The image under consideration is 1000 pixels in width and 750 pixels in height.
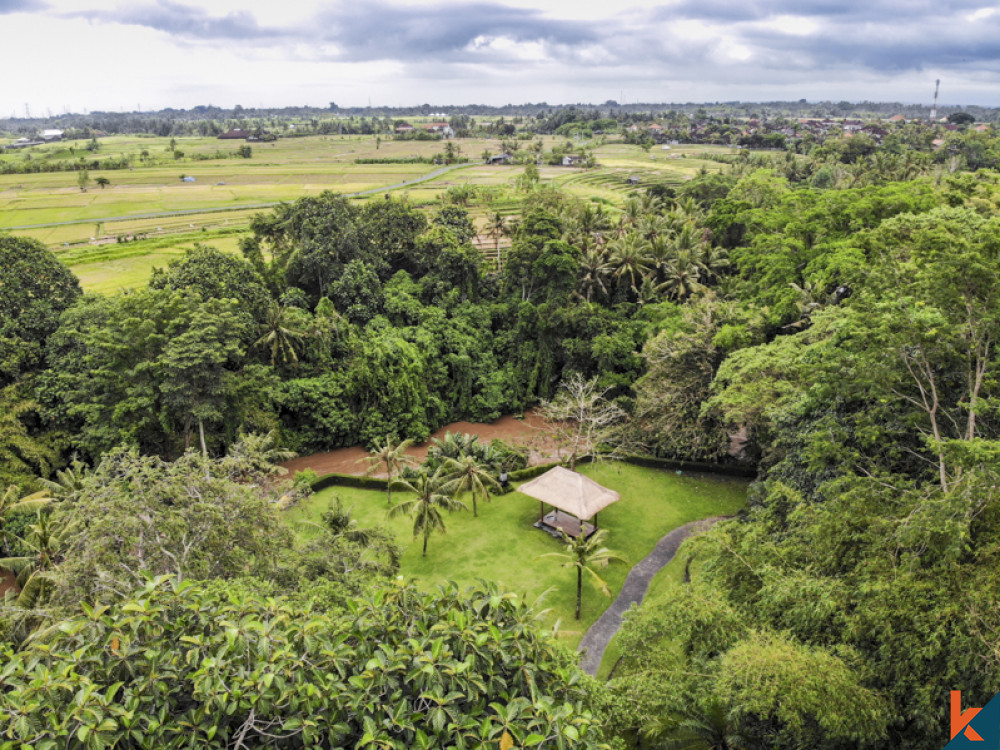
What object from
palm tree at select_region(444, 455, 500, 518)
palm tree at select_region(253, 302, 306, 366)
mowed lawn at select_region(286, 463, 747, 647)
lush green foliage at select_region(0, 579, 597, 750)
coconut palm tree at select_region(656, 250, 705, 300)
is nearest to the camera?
lush green foliage at select_region(0, 579, 597, 750)

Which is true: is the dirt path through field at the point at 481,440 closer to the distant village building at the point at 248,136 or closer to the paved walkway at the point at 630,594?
the paved walkway at the point at 630,594

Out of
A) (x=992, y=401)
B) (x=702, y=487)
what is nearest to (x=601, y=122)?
(x=702, y=487)

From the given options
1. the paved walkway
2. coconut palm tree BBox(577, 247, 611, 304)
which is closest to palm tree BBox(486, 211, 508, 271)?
coconut palm tree BBox(577, 247, 611, 304)

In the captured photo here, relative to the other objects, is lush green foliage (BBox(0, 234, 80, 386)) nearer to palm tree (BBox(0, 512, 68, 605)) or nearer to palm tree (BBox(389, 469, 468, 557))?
palm tree (BBox(0, 512, 68, 605))

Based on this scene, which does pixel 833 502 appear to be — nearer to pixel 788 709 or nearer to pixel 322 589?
pixel 788 709

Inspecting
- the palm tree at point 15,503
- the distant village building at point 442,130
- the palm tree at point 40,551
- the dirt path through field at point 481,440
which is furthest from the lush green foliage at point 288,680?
the distant village building at point 442,130

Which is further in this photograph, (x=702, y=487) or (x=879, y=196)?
(x=879, y=196)
